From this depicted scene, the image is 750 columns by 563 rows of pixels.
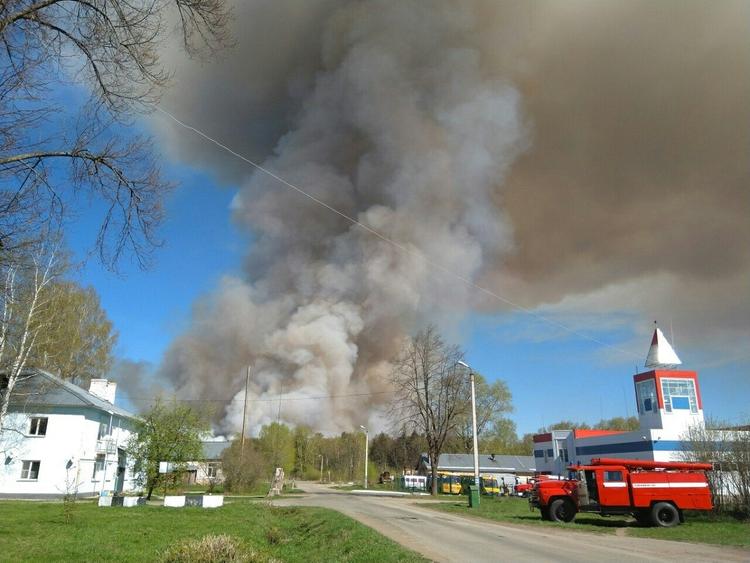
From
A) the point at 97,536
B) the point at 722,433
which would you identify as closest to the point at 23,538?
the point at 97,536

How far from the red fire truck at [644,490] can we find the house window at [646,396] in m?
26.2

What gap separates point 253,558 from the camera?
829 cm

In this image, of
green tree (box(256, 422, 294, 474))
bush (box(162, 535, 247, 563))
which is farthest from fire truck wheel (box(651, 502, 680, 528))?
green tree (box(256, 422, 294, 474))

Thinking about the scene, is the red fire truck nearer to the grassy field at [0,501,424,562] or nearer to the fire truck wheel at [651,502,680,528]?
the fire truck wheel at [651,502,680,528]

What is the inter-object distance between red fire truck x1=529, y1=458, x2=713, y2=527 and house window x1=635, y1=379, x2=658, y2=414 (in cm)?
2617

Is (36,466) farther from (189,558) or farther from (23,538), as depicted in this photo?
(189,558)

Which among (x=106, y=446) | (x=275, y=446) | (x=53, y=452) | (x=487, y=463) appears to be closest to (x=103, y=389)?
(x=106, y=446)

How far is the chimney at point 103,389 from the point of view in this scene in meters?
42.2

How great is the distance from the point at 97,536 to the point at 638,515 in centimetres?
1606

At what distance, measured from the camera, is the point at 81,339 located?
1737 inches

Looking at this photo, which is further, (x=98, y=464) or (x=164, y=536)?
(x=98, y=464)

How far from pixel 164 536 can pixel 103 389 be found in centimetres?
3393

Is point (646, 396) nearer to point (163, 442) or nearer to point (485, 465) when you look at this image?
point (163, 442)

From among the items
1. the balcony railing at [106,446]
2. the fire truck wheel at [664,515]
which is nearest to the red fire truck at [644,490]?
the fire truck wheel at [664,515]
